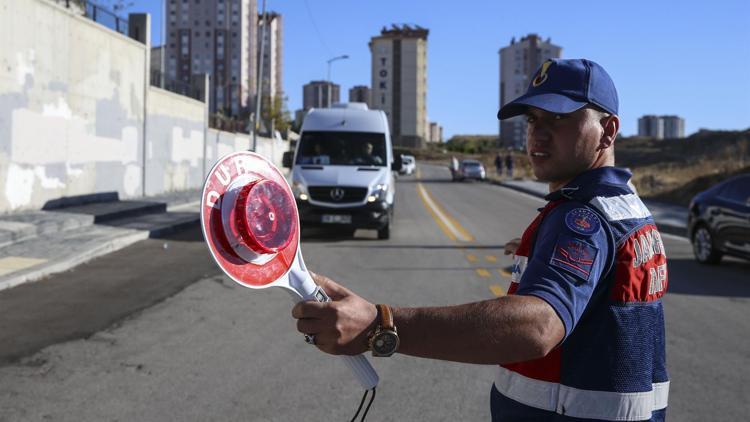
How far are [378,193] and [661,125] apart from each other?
17504 centimetres

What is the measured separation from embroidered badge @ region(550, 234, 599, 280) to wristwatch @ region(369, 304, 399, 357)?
37cm

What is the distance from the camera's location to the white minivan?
15492 mm

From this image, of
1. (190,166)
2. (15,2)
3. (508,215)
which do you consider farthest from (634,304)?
(190,166)

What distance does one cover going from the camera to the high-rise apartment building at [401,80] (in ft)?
500

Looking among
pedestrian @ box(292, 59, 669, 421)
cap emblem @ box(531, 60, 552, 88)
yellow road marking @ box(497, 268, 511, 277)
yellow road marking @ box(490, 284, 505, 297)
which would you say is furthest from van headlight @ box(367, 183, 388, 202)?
cap emblem @ box(531, 60, 552, 88)

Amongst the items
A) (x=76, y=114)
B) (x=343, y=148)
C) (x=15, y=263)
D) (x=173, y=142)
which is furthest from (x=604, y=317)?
(x=173, y=142)

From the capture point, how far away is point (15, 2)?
663 inches

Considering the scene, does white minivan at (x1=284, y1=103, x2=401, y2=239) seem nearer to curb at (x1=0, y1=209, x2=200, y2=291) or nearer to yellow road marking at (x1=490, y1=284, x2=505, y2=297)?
curb at (x1=0, y1=209, x2=200, y2=291)

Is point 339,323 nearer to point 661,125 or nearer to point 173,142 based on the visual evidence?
point 173,142

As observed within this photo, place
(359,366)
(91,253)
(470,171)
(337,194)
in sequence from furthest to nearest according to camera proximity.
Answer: (470,171)
(337,194)
(91,253)
(359,366)

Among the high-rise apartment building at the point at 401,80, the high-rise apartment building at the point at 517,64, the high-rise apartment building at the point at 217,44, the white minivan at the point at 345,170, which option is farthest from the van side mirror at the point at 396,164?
the high-rise apartment building at the point at 517,64

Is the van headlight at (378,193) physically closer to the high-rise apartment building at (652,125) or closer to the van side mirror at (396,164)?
the van side mirror at (396,164)

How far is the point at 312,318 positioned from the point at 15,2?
17.4m

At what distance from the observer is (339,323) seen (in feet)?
5.39
